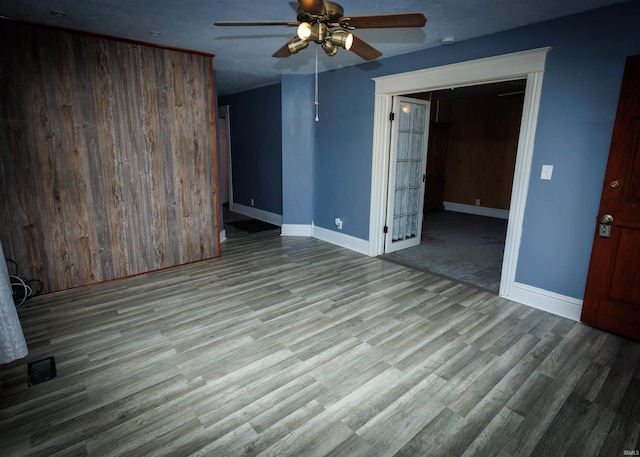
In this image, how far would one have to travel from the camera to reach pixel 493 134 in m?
7.49

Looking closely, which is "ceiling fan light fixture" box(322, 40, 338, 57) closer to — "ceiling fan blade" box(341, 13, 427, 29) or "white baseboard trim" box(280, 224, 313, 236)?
"ceiling fan blade" box(341, 13, 427, 29)

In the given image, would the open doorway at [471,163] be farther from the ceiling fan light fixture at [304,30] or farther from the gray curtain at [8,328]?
the gray curtain at [8,328]

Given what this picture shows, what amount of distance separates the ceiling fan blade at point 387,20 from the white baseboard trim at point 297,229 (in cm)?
394

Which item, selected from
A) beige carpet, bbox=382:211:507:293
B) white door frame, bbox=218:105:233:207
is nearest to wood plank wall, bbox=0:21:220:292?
beige carpet, bbox=382:211:507:293

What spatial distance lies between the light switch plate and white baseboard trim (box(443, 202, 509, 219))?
185 inches

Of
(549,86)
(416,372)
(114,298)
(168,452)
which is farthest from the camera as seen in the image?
(114,298)

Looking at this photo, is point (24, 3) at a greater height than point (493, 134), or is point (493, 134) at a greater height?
point (24, 3)

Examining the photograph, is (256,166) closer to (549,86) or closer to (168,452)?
(549,86)

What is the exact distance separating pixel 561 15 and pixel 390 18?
1864 millimetres

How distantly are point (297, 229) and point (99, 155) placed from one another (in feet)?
9.93

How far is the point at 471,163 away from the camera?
7906 mm

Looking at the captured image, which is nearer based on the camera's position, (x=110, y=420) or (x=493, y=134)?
(x=110, y=420)

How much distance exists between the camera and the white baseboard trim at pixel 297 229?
18.9 ft

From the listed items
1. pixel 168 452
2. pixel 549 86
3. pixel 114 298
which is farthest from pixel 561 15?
pixel 114 298
